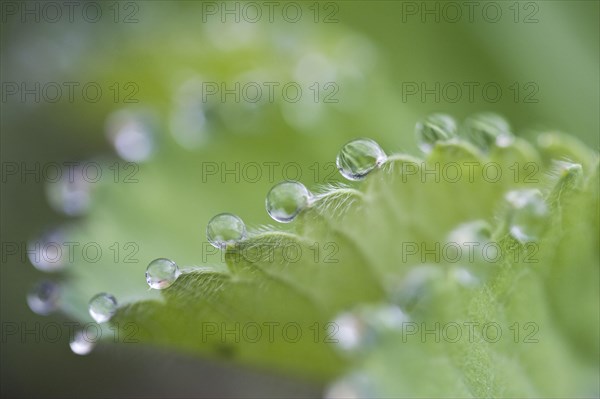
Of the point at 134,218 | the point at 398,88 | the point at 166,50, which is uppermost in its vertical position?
the point at 166,50

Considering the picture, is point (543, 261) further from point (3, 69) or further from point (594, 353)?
point (3, 69)

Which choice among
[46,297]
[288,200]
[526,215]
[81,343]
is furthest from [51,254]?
[526,215]

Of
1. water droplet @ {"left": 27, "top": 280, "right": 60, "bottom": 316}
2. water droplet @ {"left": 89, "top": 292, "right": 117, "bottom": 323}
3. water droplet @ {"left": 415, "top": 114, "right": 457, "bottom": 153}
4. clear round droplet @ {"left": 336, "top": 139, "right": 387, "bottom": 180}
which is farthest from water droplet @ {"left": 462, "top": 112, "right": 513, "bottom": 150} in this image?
water droplet @ {"left": 27, "top": 280, "right": 60, "bottom": 316}

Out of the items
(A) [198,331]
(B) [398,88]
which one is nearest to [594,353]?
(A) [198,331]

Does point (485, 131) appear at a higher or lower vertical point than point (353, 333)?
higher

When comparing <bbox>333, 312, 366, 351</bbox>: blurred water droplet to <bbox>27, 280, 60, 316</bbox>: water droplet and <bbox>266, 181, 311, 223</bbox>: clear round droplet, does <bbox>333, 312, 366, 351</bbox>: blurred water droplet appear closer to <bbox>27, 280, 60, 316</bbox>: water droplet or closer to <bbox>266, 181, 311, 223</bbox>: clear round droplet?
<bbox>266, 181, 311, 223</bbox>: clear round droplet

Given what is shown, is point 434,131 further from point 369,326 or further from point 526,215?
point 369,326
